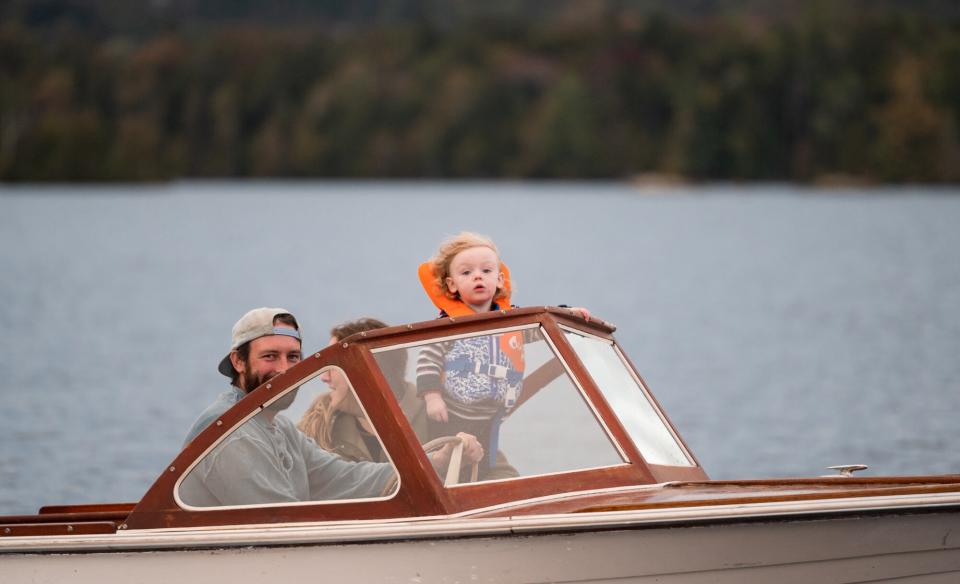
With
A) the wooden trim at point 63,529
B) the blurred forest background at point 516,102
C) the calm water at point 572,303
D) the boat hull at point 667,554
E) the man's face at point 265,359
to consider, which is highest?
the blurred forest background at point 516,102

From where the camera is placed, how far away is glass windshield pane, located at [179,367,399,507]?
6309mm

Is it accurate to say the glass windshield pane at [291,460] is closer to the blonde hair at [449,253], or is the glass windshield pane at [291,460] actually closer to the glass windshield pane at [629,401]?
the blonde hair at [449,253]

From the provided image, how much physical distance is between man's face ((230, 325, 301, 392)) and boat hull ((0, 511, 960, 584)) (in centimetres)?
81

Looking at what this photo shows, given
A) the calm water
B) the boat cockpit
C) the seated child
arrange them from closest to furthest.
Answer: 1. the boat cockpit
2. the seated child
3. the calm water

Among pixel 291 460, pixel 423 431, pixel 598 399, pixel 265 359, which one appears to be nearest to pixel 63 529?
pixel 291 460

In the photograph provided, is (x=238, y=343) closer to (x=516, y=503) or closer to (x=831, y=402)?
(x=516, y=503)

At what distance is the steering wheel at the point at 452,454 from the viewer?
623 centimetres

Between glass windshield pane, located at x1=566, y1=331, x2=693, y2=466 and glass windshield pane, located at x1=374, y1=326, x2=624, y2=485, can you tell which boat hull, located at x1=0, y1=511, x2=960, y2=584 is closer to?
glass windshield pane, located at x1=374, y1=326, x2=624, y2=485

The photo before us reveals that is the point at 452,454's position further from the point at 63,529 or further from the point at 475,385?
the point at 63,529

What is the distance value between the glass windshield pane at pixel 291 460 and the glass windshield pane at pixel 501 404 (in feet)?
0.68

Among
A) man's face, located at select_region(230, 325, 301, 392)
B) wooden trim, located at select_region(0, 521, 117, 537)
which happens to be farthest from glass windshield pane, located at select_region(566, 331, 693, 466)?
wooden trim, located at select_region(0, 521, 117, 537)

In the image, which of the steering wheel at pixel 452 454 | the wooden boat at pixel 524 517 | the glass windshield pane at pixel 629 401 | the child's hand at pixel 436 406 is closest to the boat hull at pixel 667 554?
Answer: the wooden boat at pixel 524 517

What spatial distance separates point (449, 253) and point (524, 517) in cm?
133

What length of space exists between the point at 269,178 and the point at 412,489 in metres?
147
